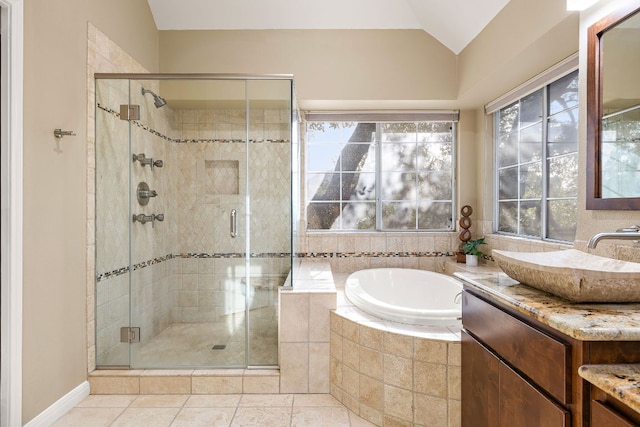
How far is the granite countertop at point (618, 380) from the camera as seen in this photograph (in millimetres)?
700

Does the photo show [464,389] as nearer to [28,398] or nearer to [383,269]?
[383,269]

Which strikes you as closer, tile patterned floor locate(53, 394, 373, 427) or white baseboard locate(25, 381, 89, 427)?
white baseboard locate(25, 381, 89, 427)

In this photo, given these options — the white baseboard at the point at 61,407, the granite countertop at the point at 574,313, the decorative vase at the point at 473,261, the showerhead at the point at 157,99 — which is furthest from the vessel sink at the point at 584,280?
the white baseboard at the point at 61,407

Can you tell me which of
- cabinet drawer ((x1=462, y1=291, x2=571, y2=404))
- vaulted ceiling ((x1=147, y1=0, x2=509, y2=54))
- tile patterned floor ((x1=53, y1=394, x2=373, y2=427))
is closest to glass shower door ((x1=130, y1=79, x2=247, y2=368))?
tile patterned floor ((x1=53, y1=394, x2=373, y2=427))

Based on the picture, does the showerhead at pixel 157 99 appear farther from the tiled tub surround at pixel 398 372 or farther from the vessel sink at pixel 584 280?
the vessel sink at pixel 584 280

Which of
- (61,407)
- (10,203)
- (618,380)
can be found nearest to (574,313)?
(618,380)

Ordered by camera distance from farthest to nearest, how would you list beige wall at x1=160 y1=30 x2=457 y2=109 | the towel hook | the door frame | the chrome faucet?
beige wall at x1=160 y1=30 x2=457 y2=109, the towel hook, the door frame, the chrome faucet

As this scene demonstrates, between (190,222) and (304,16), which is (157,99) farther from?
(304,16)

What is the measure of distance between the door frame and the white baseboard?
15 centimetres

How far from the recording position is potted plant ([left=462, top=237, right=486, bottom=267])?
3199 mm

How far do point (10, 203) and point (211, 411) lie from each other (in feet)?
4.79

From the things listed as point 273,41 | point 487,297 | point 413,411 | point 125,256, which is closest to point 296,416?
point 413,411

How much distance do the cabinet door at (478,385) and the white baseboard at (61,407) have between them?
2.04m

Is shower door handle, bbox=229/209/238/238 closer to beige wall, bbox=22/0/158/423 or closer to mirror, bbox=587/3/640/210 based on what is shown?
beige wall, bbox=22/0/158/423
